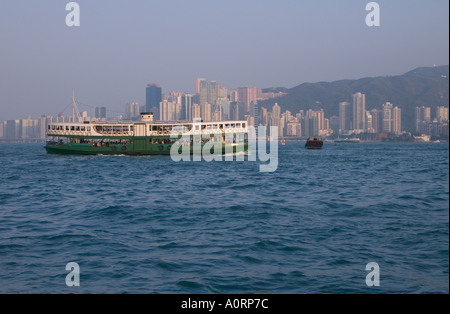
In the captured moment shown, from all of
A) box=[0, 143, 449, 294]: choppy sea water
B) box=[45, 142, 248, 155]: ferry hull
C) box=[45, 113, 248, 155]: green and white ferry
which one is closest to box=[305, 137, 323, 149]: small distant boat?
box=[45, 113, 248, 155]: green and white ferry

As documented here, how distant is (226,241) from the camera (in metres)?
14.2

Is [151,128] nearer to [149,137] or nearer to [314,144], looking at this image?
[149,137]

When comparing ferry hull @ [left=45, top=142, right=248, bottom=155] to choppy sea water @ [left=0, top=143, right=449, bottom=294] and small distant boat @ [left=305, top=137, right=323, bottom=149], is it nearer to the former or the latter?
choppy sea water @ [left=0, top=143, right=449, bottom=294]

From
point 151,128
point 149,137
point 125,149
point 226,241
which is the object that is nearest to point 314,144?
point 151,128

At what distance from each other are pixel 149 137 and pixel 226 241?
5351 cm

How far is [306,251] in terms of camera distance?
12.9m

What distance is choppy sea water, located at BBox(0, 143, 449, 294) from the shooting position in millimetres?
10438

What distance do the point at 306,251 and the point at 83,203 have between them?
12918 mm

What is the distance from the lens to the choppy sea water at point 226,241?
34.2 feet

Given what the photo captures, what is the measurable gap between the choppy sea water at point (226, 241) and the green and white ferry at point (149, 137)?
129 ft

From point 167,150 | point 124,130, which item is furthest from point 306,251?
point 124,130

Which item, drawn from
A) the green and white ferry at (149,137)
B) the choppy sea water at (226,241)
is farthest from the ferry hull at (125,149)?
the choppy sea water at (226,241)

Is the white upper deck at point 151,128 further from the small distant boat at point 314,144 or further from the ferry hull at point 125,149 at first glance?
the small distant boat at point 314,144
